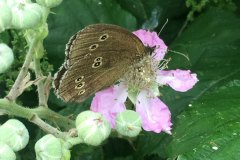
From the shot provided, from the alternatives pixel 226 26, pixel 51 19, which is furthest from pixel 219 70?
pixel 51 19

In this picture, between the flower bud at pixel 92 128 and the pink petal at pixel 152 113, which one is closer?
the flower bud at pixel 92 128

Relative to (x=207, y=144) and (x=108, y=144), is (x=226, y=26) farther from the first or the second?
(x=207, y=144)

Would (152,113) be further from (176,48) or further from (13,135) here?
(13,135)

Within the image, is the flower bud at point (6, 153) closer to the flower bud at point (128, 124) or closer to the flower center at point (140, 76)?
the flower bud at point (128, 124)

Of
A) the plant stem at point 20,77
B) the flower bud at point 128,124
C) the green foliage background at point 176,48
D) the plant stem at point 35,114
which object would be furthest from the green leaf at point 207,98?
the plant stem at point 20,77

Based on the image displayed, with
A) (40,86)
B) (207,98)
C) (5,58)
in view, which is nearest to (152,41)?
(207,98)

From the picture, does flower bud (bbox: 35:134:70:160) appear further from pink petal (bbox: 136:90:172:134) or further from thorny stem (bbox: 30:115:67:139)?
pink petal (bbox: 136:90:172:134)
